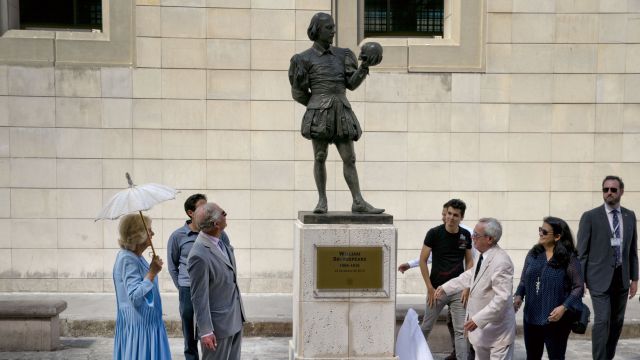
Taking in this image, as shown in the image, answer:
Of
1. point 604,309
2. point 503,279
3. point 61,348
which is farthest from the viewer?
point 61,348

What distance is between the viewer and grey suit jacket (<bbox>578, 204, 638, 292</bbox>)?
7035 millimetres

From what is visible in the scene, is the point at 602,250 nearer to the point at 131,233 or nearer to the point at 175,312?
the point at 131,233

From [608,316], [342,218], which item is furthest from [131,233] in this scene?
[608,316]

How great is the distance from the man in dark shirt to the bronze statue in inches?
53.6

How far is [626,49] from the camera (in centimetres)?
1052

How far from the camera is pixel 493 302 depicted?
17.6 ft

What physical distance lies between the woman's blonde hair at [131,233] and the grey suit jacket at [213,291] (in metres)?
0.43

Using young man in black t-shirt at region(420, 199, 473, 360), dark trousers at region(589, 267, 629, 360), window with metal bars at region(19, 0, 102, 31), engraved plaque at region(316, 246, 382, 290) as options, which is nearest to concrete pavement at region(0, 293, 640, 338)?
young man in black t-shirt at region(420, 199, 473, 360)

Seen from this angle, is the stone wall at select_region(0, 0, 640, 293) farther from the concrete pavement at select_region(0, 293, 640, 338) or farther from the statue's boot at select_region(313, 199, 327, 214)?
the statue's boot at select_region(313, 199, 327, 214)

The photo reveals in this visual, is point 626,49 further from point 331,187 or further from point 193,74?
point 193,74

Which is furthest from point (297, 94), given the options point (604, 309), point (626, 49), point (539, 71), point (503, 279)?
point (626, 49)

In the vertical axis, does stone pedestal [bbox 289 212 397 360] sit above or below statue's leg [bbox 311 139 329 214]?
below

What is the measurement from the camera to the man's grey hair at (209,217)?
4.97m

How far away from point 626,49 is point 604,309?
5305 mm
